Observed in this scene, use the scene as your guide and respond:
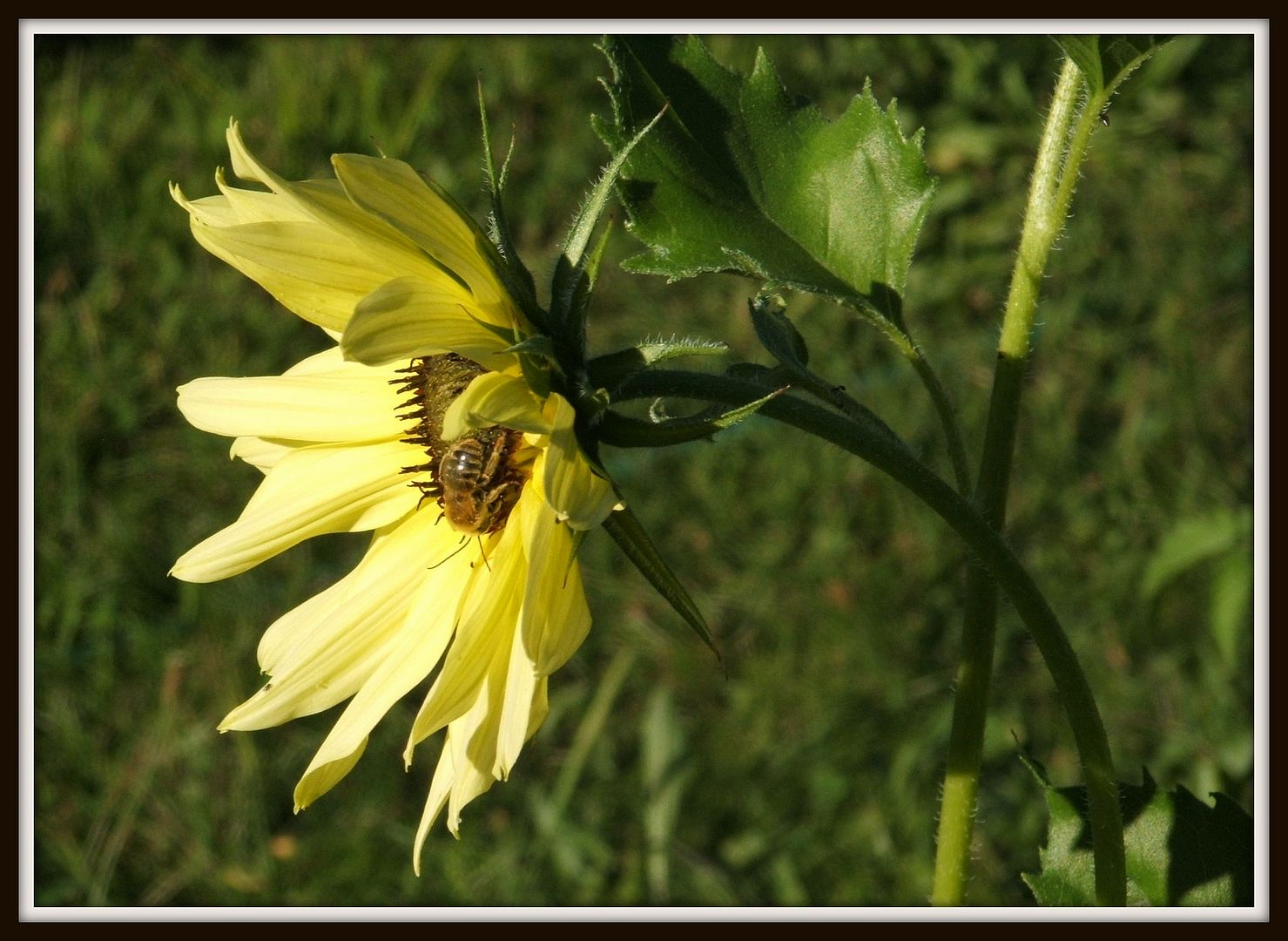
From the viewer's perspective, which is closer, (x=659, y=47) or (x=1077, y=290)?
(x=659, y=47)

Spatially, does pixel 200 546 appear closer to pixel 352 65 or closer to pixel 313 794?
pixel 313 794

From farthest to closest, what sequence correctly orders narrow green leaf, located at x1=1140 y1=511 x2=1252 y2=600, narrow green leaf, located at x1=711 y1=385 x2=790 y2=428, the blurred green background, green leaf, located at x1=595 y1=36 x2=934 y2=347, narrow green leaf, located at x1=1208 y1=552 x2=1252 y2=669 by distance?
1. the blurred green background
2. narrow green leaf, located at x1=1140 y1=511 x2=1252 y2=600
3. narrow green leaf, located at x1=1208 y1=552 x2=1252 y2=669
4. green leaf, located at x1=595 y1=36 x2=934 y2=347
5. narrow green leaf, located at x1=711 y1=385 x2=790 y2=428

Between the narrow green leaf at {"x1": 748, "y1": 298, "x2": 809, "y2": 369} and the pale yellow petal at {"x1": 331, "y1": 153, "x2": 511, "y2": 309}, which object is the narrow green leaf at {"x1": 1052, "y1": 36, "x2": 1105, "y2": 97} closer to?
the narrow green leaf at {"x1": 748, "y1": 298, "x2": 809, "y2": 369}

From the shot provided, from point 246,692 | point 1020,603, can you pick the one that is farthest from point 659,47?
point 246,692

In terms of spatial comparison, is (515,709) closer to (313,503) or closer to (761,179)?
(313,503)

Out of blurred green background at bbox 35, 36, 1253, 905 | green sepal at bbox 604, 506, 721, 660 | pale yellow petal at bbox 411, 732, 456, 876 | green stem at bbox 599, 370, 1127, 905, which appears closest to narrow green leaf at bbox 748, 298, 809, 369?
green stem at bbox 599, 370, 1127, 905

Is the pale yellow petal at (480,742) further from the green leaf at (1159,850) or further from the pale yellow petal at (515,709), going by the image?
the green leaf at (1159,850)
